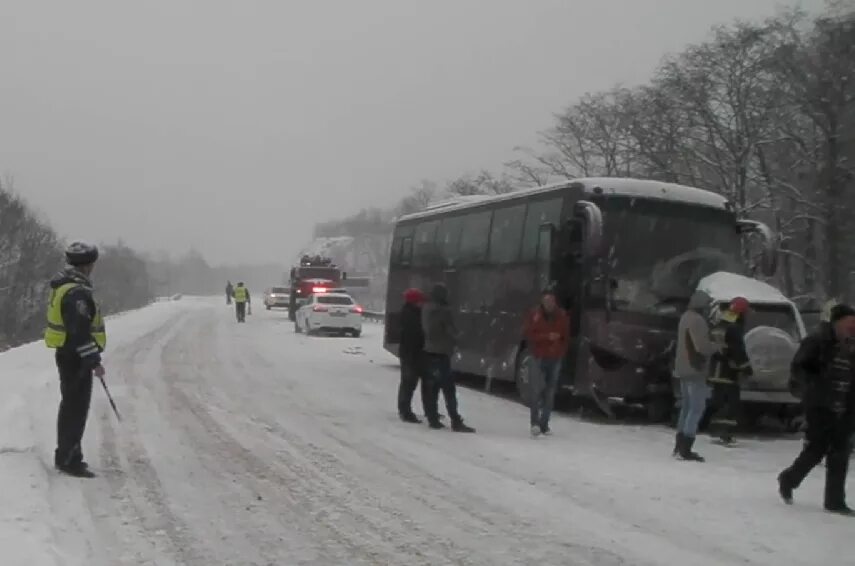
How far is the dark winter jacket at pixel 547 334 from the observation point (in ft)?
39.4

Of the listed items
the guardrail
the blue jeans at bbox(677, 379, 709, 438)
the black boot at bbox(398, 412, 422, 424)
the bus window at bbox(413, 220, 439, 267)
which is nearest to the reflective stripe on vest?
the black boot at bbox(398, 412, 422, 424)

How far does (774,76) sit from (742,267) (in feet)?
82.8

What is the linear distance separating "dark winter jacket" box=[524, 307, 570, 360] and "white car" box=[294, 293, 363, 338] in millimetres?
22261

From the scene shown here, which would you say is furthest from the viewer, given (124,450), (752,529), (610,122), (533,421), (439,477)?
(610,122)

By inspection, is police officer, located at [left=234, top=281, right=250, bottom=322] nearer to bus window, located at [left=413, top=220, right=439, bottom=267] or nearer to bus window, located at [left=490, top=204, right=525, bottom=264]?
bus window, located at [left=413, top=220, right=439, bottom=267]

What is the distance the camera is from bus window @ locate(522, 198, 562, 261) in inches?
577

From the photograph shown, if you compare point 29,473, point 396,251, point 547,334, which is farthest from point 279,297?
point 29,473

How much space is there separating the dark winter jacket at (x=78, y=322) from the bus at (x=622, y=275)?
6.67 m

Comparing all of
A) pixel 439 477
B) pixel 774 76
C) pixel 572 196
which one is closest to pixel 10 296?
pixel 774 76

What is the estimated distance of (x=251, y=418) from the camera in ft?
42.2

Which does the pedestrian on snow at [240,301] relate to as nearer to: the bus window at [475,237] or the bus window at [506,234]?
the bus window at [475,237]

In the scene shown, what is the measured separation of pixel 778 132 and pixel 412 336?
29176 millimetres

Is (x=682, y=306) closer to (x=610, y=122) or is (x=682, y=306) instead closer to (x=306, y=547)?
(x=306, y=547)

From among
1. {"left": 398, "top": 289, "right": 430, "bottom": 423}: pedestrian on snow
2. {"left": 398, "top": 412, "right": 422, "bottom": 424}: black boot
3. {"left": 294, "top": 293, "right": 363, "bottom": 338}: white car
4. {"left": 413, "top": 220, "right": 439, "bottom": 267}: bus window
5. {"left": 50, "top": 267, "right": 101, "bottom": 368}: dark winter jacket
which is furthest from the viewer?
{"left": 294, "top": 293, "right": 363, "bottom": 338}: white car
